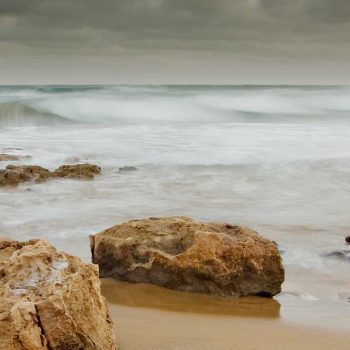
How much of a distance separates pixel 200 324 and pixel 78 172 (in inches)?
291

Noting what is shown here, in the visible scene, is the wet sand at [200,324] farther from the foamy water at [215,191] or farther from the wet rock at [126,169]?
the wet rock at [126,169]

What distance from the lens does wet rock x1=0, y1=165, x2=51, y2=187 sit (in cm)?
962

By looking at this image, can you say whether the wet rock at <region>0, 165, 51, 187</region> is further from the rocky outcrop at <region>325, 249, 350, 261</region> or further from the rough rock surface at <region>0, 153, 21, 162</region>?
the rocky outcrop at <region>325, 249, 350, 261</region>

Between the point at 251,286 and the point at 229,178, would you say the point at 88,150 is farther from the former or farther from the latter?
the point at 251,286

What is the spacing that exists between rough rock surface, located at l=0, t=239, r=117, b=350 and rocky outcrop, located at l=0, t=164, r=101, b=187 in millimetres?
7022

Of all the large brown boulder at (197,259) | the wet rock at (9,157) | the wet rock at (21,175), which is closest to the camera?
the large brown boulder at (197,259)

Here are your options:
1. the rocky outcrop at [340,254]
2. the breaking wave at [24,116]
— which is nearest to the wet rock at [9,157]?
the rocky outcrop at [340,254]

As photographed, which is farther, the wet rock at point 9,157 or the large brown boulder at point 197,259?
the wet rock at point 9,157

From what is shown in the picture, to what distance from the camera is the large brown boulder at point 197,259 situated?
13.3 feet

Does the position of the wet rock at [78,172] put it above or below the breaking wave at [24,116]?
below

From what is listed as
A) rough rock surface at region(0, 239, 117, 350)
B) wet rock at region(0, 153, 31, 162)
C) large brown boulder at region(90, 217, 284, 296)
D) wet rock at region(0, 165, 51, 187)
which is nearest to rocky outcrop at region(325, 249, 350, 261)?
large brown boulder at region(90, 217, 284, 296)

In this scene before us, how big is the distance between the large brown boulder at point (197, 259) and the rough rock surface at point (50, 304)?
54.3 inches

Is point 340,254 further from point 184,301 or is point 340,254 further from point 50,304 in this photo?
point 50,304

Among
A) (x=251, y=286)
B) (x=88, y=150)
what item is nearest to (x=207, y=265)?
(x=251, y=286)
